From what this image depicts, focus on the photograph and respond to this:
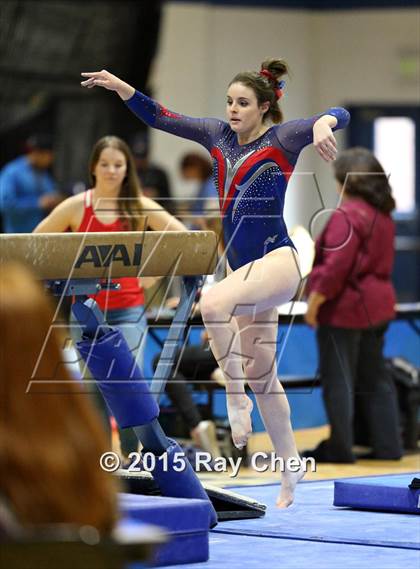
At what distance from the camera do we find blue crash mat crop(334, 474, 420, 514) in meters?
4.99

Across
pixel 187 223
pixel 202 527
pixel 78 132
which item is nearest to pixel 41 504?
pixel 202 527

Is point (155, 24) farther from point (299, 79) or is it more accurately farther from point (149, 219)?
point (149, 219)

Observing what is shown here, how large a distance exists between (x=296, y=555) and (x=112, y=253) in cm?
135

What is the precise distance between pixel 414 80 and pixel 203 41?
2900 millimetres

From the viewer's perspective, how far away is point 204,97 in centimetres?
1388

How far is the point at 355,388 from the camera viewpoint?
24.3 ft

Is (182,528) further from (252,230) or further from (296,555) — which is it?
(252,230)

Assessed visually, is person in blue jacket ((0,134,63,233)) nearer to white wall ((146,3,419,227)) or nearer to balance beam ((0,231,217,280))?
white wall ((146,3,419,227))

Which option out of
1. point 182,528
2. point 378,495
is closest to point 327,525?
point 378,495

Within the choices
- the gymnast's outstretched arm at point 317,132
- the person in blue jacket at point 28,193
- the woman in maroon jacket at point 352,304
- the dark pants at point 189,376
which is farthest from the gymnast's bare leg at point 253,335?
the person in blue jacket at point 28,193

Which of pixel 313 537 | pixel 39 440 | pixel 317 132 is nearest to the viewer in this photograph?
pixel 39 440

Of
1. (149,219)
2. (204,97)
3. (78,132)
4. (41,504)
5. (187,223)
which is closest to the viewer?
(41,504)

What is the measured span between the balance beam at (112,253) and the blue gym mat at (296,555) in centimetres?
107

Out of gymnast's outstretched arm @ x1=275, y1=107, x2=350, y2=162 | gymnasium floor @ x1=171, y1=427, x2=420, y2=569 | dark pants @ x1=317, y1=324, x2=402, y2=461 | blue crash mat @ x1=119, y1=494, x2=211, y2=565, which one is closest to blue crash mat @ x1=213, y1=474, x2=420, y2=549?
gymnasium floor @ x1=171, y1=427, x2=420, y2=569
